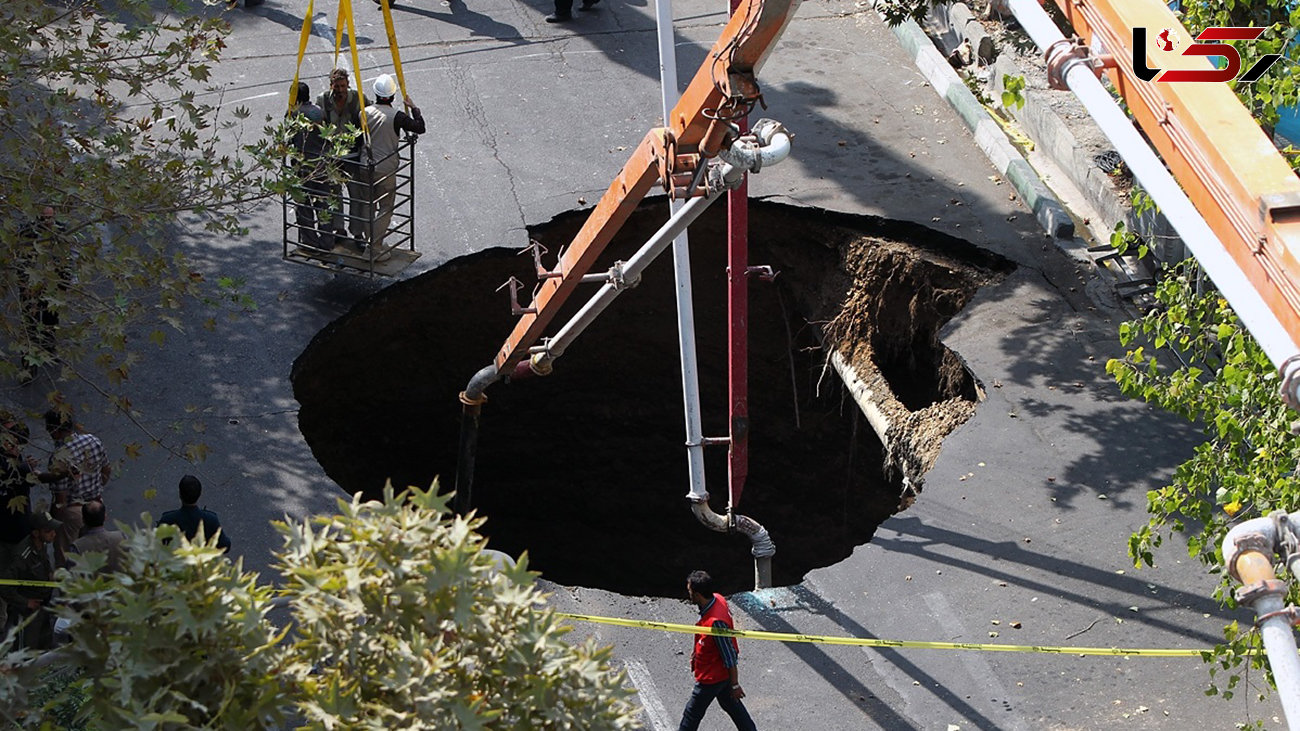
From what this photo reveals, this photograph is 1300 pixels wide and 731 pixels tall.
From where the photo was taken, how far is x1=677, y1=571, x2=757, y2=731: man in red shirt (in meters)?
7.31

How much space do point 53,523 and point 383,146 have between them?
4.29 metres

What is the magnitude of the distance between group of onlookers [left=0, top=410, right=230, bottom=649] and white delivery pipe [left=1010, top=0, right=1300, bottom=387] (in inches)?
226

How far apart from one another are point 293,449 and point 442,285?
2655 millimetres

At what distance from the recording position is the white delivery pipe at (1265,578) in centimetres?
351

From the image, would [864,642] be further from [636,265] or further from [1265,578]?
[1265,578]

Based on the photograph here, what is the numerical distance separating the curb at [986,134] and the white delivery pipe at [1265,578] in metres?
8.44

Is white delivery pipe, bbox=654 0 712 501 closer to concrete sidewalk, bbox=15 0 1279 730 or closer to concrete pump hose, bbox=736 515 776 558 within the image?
concrete pump hose, bbox=736 515 776 558

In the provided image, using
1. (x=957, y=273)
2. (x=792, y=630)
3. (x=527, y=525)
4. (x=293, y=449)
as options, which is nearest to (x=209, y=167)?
(x=293, y=449)

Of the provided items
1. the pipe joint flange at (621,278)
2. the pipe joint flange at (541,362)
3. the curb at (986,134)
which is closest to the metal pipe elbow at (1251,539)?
the pipe joint flange at (621,278)

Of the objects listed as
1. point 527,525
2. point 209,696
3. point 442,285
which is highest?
point 209,696

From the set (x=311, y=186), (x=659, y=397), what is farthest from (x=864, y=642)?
(x=659, y=397)

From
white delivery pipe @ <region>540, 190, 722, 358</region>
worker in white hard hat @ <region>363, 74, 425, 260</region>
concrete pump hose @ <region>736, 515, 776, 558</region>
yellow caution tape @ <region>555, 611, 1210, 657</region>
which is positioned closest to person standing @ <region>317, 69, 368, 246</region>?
worker in white hard hat @ <region>363, 74, 425, 260</region>

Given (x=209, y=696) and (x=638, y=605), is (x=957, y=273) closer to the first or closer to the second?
(x=638, y=605)

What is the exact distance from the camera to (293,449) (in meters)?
9.51
